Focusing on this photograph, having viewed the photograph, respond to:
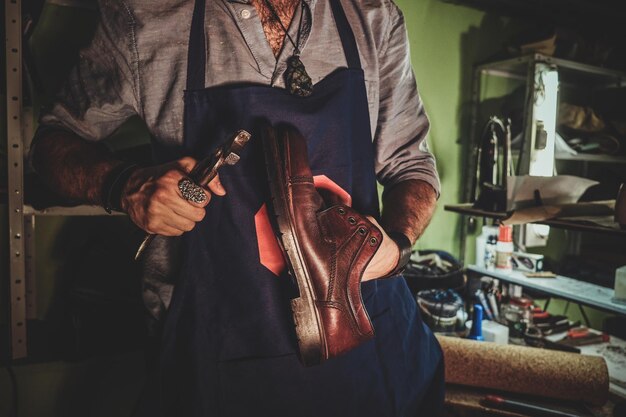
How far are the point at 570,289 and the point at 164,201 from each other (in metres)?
1.85

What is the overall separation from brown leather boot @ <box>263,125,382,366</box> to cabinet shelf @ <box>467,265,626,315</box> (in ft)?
4.70

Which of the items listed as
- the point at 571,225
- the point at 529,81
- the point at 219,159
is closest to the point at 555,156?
the point at 529,81

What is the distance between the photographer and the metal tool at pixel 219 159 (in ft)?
1.85

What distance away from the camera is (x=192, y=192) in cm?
64

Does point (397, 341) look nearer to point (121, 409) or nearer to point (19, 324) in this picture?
point (19, 324)

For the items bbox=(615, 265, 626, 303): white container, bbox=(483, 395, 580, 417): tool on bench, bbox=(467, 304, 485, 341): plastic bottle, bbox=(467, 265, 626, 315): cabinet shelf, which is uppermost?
bbox=(615, 265, 626, 303): white container

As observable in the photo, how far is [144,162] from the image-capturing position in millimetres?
1307


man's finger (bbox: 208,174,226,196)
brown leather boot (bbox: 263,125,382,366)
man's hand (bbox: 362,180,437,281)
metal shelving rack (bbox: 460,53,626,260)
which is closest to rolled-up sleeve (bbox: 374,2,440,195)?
man's hand (bbox: 362,180,437,281)

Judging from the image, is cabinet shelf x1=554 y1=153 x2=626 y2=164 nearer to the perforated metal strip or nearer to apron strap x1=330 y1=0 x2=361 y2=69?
apron strap x1=330 y1=0 x2=361 y2=69

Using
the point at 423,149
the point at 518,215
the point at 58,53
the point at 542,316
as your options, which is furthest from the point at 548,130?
the point at 58,53

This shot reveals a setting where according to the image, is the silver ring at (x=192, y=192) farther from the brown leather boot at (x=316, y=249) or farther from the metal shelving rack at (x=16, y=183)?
the metal shelving rack at (x=16, y=183)

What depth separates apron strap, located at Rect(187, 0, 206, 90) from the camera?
0.78 metres

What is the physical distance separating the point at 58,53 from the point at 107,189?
1.23 metres

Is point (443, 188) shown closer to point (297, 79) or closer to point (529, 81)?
point (529, 81)
